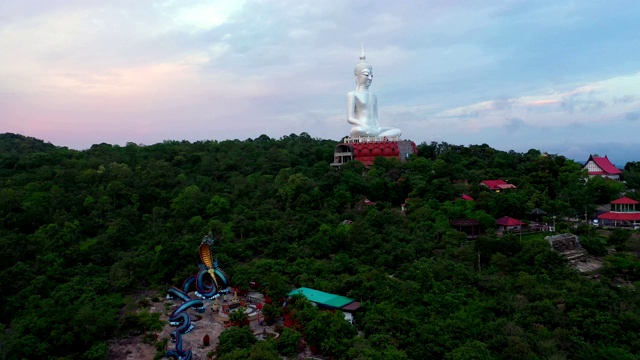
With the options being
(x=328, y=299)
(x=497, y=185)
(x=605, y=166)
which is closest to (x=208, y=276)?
(x=328, y=299)

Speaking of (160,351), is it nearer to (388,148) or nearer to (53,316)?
(53,316)

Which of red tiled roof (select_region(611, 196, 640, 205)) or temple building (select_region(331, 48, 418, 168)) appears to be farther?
temple building (select_region(331, 48, 418, 168))

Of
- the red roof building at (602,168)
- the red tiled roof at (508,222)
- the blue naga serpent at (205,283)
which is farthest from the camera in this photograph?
the red roof building at (602,168)

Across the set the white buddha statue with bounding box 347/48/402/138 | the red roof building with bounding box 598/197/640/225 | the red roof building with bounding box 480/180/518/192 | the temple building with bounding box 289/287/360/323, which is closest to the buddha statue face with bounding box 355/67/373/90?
the white buddha statue with bounding box 347/48/402/138

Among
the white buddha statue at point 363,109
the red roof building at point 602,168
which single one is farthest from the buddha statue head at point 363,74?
the red roof building at point 602,168

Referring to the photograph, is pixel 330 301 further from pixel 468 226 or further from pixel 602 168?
pixel 602 168

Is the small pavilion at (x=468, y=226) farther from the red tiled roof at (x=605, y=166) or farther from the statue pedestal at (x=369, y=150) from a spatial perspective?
the red tiled roof at (x=605, y=166)

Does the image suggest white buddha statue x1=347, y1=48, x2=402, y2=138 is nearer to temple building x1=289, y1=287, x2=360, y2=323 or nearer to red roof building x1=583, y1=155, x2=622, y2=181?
red roof building x1=583, y1=155, x2=622, y2=181
